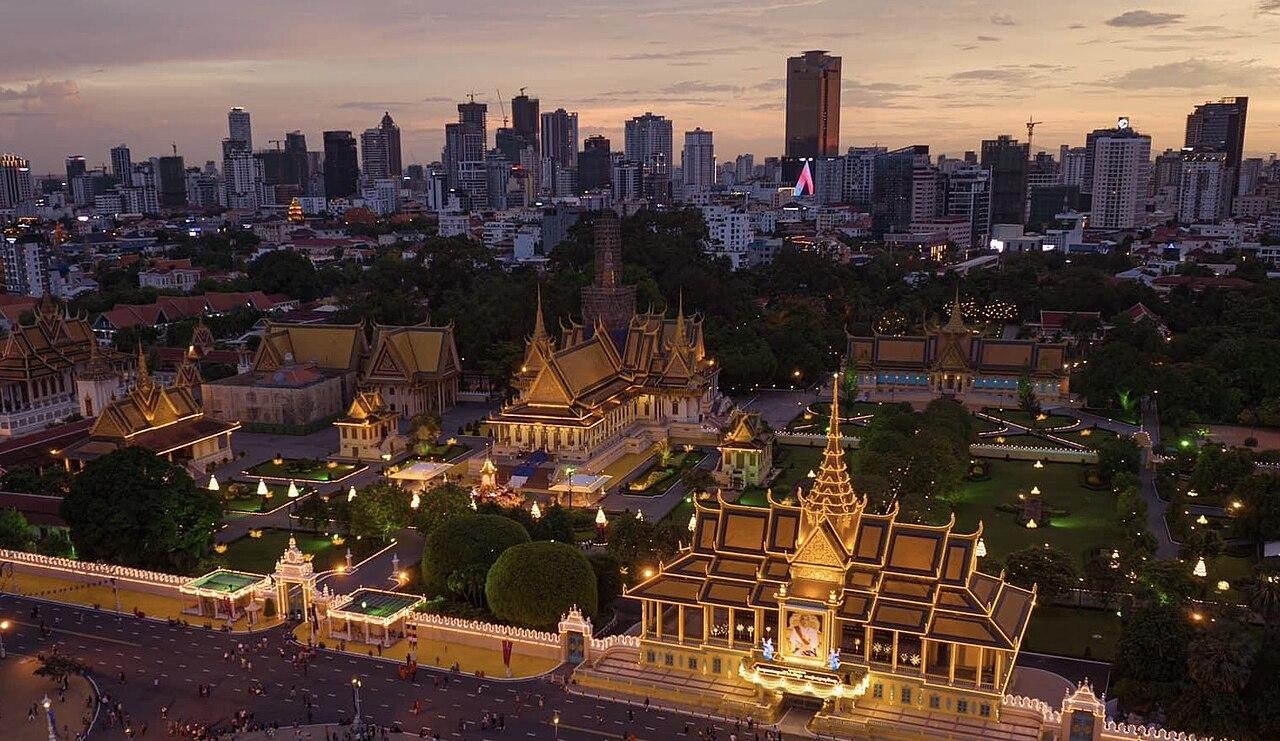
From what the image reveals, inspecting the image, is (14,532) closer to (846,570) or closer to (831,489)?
(831,489)

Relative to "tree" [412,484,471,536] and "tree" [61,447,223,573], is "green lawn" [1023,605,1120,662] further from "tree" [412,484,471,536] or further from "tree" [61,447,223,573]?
"tree" [61,447,223,573]

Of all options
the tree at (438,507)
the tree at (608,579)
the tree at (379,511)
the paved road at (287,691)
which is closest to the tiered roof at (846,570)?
the paved road at (287,691)

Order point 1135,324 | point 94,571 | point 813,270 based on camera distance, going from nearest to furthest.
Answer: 1. point 94,571
2. point 1135,324
3. point 813,270

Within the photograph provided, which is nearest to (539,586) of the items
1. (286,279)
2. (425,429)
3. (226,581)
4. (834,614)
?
(834,614)

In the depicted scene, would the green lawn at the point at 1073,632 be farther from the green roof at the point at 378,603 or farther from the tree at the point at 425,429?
the tree at the point at 425,429

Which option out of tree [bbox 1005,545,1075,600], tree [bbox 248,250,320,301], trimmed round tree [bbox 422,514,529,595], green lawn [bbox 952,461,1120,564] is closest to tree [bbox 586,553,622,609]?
trimmed round tree [bbox 422,514,529,595]

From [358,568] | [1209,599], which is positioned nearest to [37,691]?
[358,568]

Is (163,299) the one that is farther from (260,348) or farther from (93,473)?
(93,473)
